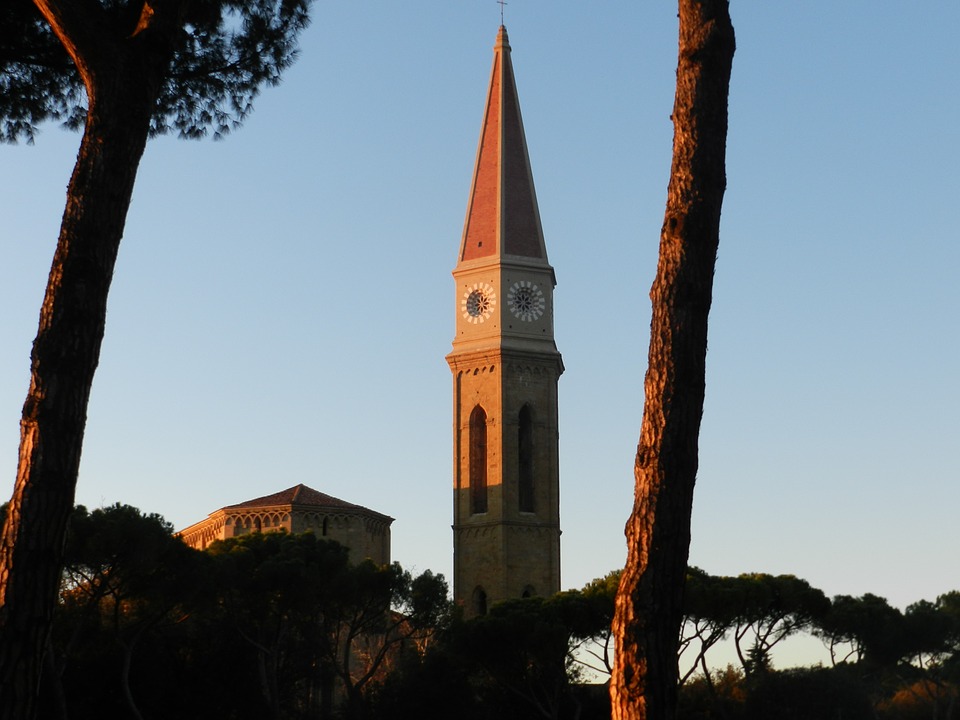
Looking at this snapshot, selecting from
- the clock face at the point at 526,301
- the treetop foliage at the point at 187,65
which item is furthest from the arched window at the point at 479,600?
the treetop foliage at the point at 187,65

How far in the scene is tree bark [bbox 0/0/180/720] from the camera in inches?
305

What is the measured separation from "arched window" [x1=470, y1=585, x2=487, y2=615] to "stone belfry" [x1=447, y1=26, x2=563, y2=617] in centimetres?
3

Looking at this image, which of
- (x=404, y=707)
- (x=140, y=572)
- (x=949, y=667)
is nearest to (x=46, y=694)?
(x=140, y=572)

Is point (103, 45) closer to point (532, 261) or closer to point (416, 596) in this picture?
point (416, 596)

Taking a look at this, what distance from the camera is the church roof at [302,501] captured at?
43.2m

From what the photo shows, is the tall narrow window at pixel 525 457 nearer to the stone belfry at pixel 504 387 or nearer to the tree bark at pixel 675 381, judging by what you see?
the stone belfry at pixel 504 387

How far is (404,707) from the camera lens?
33406 millimetres

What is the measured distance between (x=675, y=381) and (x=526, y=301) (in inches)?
1627

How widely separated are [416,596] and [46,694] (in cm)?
1102

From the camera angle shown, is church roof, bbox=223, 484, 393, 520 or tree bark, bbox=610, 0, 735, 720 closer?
tree bark, bbox=610, 0, 735, 720

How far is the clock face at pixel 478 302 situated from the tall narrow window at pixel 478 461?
10.1 ft

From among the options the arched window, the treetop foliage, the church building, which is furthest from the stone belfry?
the treetop foliage

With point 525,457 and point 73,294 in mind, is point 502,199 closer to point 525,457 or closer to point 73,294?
point 525,457

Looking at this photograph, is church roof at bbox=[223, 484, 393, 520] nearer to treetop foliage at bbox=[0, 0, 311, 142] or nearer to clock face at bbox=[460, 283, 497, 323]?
clock face at bbox=[460, 283, 497, 323]
